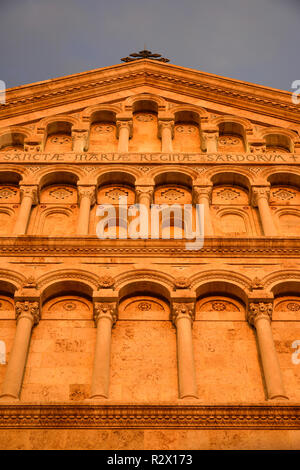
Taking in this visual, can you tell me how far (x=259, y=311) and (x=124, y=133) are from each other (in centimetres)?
738

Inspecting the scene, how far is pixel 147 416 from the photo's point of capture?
12.4 meters

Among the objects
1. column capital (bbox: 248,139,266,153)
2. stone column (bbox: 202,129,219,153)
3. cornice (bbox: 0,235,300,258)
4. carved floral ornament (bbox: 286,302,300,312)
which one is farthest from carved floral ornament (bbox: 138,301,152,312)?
column capital (bbox: 248,139,266,153)

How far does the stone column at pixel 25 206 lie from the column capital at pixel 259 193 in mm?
5110

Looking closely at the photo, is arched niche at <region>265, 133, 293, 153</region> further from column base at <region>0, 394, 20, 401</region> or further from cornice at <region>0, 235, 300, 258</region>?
column base at <region>0, 394, 20, 401</region>

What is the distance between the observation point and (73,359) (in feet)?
46.0

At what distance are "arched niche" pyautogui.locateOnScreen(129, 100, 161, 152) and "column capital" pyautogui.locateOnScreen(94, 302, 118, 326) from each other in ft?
20.3

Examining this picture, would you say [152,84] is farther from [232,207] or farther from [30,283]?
[30,283]

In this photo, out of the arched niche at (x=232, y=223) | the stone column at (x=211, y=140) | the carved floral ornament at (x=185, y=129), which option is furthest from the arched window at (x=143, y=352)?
the carved floral ornament at (x=185, y=129)

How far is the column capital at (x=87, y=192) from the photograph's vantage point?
17797 mm

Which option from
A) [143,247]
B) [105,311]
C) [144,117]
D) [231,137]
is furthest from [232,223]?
[144,117]

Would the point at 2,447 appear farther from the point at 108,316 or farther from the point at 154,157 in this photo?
the point at 154,157

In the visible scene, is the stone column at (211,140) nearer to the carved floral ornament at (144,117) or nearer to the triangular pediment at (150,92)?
the triangular pediment at (150,92)

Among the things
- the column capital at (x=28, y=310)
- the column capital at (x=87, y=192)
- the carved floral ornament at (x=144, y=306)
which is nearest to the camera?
the column capital at (x=28, y=310)

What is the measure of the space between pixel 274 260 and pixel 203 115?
20.7ft
